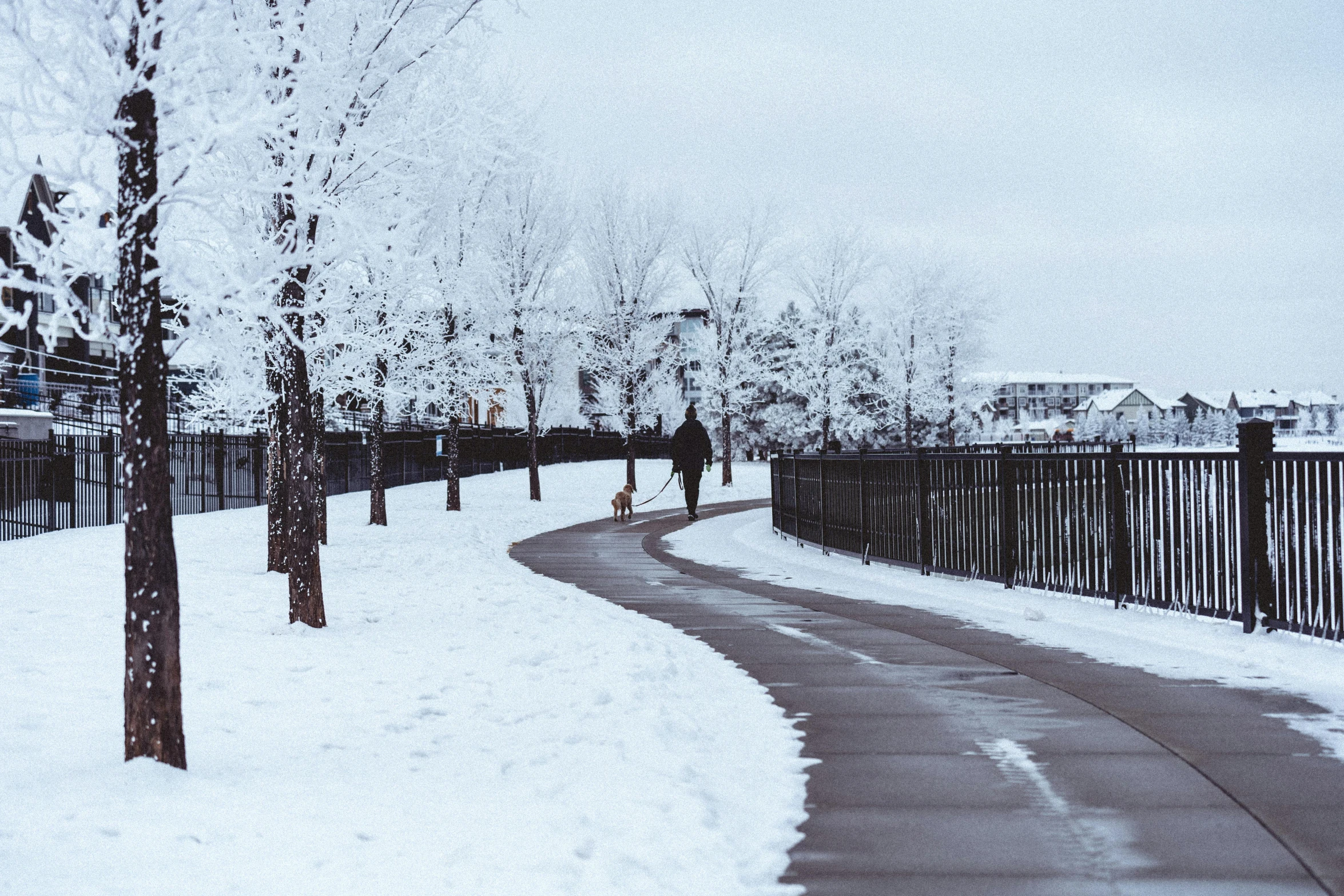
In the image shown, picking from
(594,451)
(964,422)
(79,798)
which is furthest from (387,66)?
(964,422)

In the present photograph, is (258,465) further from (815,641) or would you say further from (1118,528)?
(1118,528)

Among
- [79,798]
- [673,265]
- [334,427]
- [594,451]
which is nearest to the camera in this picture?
[79,798]

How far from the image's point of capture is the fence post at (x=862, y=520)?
1511 centimetres

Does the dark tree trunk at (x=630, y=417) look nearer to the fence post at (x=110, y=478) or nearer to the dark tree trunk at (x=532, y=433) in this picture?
the dark tree trunk at (x=532, y=433)

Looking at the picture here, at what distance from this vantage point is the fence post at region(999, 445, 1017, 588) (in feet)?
38.0

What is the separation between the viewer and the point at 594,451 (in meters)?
56.3

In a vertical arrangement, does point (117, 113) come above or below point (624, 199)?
below

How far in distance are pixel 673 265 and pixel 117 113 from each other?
34124mm

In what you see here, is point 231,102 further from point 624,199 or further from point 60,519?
point 624,199

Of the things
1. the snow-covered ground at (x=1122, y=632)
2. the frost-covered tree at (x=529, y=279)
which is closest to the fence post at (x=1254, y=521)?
the snow-covered ground at (x=1122, y=632)

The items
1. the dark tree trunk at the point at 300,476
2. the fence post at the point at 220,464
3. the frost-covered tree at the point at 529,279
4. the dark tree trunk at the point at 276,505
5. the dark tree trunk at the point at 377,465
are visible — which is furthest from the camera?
the frost-covered tree at the point at 529,279

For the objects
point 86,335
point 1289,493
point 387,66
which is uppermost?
point 387,66

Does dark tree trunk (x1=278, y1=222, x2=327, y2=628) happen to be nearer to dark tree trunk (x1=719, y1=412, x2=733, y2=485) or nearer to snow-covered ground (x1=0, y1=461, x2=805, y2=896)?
snow-covered ground (x1=0, y1=461, x2=805, y2=896)

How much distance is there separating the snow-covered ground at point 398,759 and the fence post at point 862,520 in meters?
5.54
